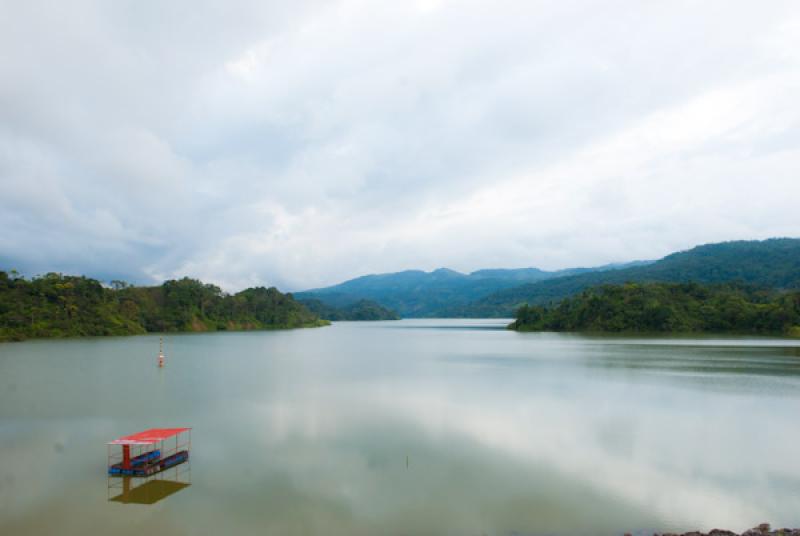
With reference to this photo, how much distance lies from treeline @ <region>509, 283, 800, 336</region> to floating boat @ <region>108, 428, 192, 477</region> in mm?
77938

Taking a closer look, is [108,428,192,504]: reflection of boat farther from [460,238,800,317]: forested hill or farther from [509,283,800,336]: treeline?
[460,238,800,317]: forested hill

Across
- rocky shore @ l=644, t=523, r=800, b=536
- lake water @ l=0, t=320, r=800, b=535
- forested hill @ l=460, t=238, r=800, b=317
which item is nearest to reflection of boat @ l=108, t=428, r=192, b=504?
lake water @ l=0, t=320, r=800, b=535

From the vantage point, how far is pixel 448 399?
22.9 m

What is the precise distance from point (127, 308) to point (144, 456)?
81415mm

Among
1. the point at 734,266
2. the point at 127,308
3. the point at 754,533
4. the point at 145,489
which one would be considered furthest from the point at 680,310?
the point at 127,308

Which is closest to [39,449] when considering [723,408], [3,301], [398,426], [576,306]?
[398,426]

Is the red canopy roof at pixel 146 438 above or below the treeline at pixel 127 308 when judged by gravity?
below

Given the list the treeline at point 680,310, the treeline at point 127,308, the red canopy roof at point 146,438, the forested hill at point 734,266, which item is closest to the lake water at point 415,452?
the red canopy roof at point 146,438

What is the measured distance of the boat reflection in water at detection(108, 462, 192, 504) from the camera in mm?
Result: 10836

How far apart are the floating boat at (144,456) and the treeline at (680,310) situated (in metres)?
77.9

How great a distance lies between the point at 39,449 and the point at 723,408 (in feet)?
81.3

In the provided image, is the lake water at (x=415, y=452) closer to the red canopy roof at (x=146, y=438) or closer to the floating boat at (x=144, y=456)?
the floating boat at (x=144, y=456)

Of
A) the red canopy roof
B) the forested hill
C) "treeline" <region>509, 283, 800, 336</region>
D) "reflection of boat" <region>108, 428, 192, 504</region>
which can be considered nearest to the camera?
"reflection of boat" <region>108, 428, 192, 504</region>

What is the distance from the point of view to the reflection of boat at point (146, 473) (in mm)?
11078
